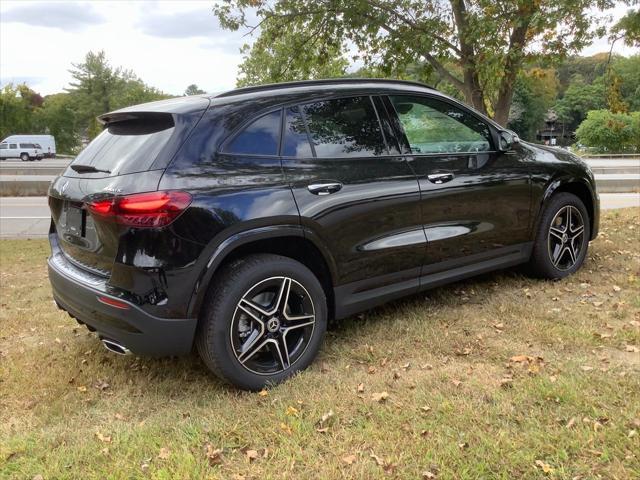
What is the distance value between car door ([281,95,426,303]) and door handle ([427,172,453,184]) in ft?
0.55

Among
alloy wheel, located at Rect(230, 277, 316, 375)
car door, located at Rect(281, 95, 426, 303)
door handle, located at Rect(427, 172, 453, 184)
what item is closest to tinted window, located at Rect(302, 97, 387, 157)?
car door, located at Rect(281, 95, 426, 303)

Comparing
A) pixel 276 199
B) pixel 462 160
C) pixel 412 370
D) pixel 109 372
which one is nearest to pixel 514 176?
pixel 462 160

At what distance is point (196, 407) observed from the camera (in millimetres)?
3066

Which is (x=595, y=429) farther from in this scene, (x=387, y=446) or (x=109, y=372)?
(x=109, y=372)

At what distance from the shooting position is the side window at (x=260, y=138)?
3.20 metres

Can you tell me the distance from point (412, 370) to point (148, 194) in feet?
5.99

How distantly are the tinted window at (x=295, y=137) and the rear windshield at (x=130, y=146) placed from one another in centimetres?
69

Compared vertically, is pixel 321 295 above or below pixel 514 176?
below

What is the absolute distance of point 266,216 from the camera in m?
3.11

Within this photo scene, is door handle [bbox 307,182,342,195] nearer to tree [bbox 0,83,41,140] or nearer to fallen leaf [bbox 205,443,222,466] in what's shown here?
fallen leaf [bbox 205,443,222,466]

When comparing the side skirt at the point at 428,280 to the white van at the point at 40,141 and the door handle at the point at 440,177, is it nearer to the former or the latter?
→ the door handle at the point at 440,177

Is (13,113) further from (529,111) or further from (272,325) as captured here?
(529,111)

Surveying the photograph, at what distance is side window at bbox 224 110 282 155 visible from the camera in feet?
10.5

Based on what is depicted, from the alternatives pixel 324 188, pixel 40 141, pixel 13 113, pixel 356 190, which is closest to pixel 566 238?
pixel 356 190
